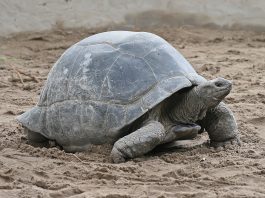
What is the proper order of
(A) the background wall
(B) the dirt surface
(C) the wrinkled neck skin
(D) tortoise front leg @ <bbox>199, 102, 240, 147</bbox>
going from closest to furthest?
(B) the dirt surface < (C) the wrinkled neck skin < (D) tortoise front leg @ <bbox>199, 102, 240, 147</bbox> < (A) the background wall

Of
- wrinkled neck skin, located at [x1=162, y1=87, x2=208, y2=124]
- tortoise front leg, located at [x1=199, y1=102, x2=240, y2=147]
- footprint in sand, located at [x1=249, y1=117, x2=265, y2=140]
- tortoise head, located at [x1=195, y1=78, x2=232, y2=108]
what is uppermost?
tortoise head, located at [x1=195, y1=78, x2=232, y2=108]

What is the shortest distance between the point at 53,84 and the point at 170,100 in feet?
3.04

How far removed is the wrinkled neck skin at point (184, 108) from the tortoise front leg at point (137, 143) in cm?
32

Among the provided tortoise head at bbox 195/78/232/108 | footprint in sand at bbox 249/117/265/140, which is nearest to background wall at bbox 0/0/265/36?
footprint in sand at bbox 249/117/265/140

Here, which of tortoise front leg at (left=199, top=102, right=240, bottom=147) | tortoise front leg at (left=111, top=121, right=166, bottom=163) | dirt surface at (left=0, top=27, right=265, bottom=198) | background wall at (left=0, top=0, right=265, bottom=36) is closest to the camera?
dirt surface at (left=0, top=27, right=265, bottom=198)

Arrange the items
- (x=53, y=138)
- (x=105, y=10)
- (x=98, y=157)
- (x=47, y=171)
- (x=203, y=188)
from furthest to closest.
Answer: (x=105, y=10) → (x=53, y=138) → (x=98, y=157) → (x=47, y=171) → (x=203, y=188)

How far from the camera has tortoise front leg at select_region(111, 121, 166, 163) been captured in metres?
4.91

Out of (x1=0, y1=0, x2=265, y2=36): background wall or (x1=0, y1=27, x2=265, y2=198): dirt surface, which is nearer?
(x1=0, y1=27, x2=265, y2=198): dirt surface

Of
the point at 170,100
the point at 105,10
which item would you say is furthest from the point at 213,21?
the point at 170,100

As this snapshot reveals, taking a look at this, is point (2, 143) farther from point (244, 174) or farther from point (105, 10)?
point (105, 10)

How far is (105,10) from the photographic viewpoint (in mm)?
10805

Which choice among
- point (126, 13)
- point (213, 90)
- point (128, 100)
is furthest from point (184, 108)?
point (126, 13)

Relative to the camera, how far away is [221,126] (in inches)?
213

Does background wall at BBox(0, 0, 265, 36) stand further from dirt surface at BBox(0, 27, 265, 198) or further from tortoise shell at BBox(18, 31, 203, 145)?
tortoise shell at BBox(18, 31, 203, 145)
